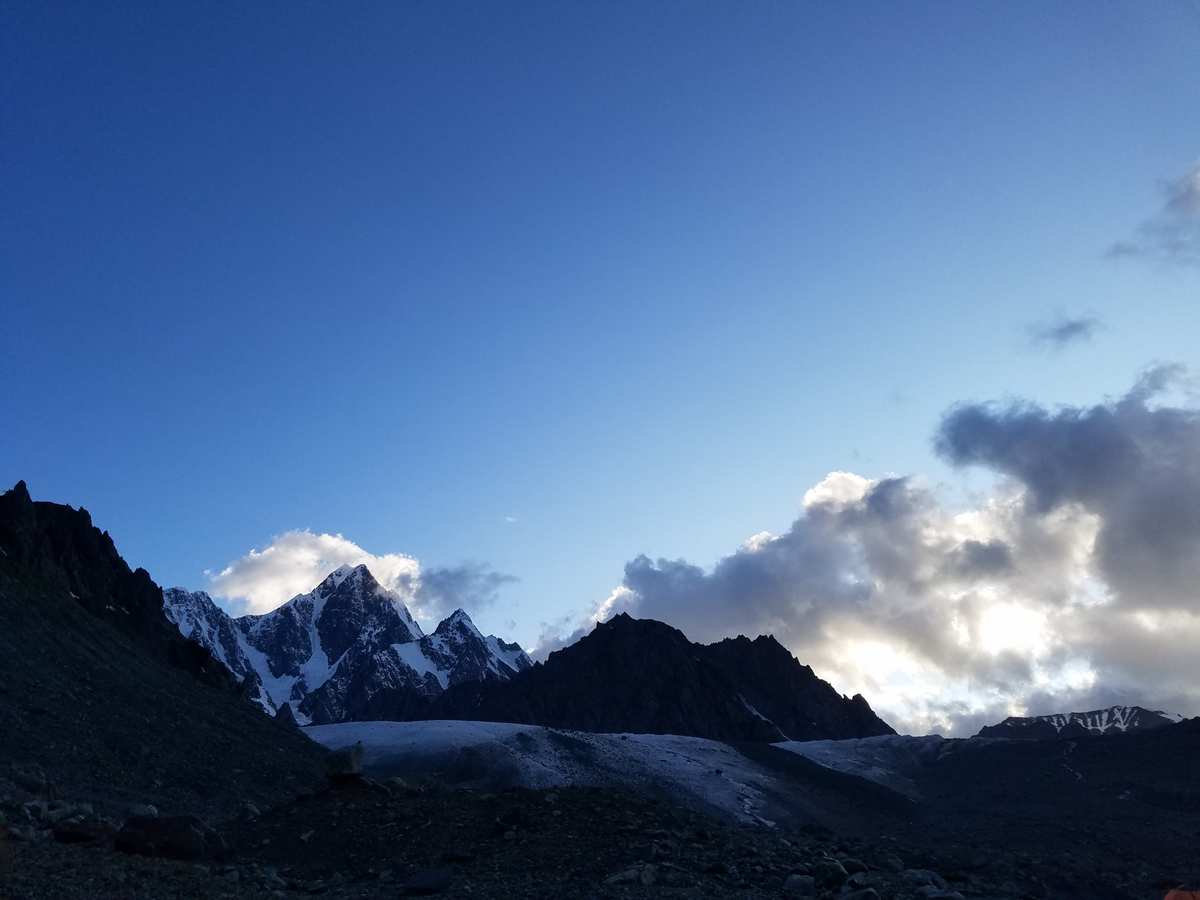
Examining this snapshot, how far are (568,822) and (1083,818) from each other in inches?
3657

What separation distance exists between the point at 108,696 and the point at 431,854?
169 ft

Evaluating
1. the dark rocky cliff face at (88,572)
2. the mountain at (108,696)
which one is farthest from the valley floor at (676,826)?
the dark rocky cliff face at (88,572)

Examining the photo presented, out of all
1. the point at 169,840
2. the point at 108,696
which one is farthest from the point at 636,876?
the point at 108,696

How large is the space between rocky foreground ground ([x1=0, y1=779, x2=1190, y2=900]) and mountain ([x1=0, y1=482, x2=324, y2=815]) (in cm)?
1148

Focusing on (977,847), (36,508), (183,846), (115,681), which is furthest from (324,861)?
(36,508)

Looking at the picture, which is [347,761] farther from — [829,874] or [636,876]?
[829,874]

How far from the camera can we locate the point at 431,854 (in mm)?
23047

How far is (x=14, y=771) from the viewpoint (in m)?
38.5

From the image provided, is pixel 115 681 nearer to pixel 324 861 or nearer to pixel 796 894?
pixel 324 861

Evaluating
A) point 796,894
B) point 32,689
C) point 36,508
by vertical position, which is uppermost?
point 36,508

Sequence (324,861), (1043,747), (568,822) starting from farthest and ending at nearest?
1. (1043,747)
2. (568,822)
3. (324,861)

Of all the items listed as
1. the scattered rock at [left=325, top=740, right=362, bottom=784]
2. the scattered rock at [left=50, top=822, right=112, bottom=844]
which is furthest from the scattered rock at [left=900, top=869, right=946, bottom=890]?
the scattered rock at [left=50, top=822, right=112, bottom=844]

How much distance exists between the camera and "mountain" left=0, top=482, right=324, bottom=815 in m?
49.2

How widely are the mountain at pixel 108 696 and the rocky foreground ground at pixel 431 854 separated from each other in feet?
37.7
